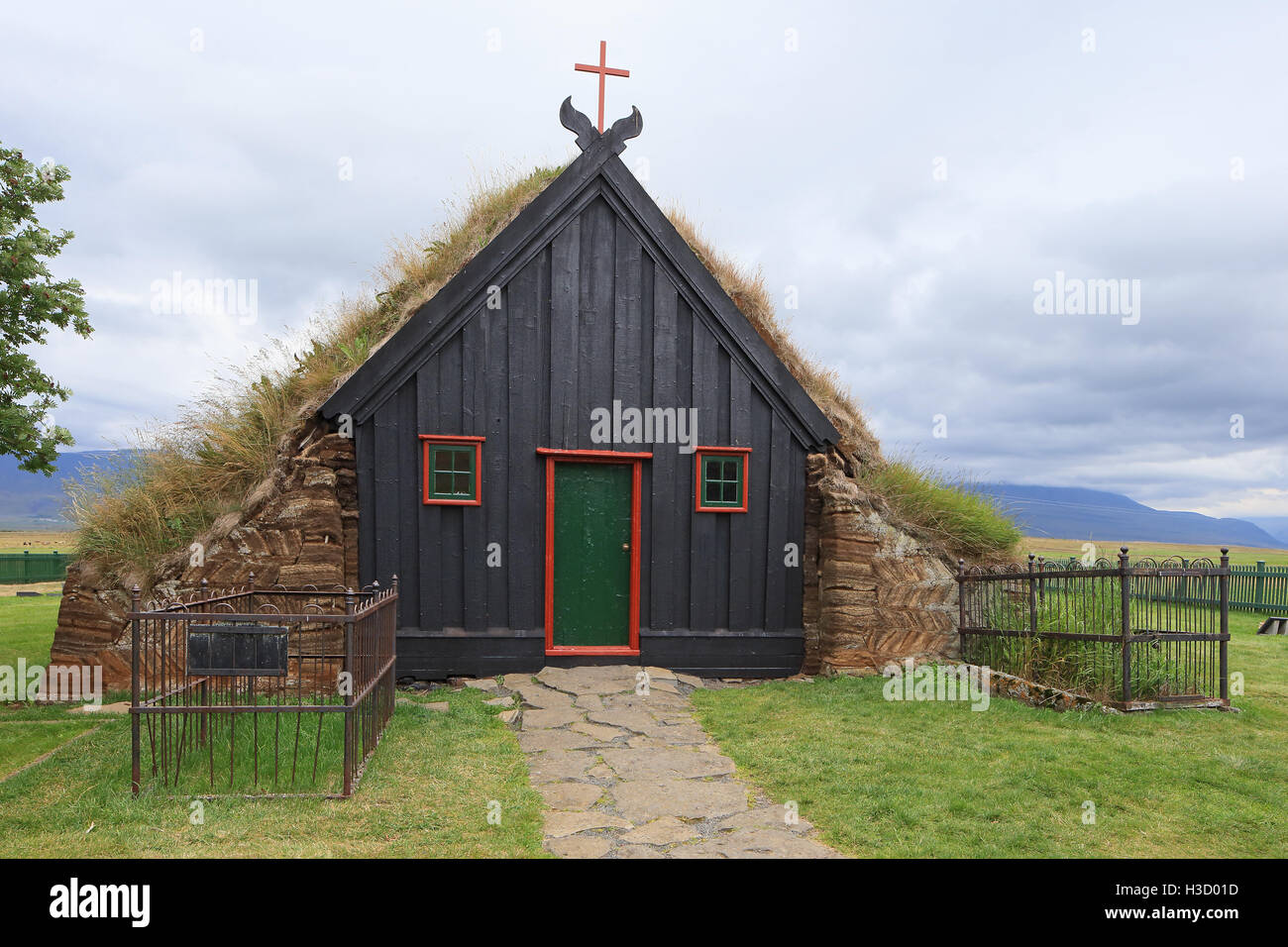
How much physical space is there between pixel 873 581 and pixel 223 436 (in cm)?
914

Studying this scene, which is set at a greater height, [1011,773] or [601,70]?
[601,70]

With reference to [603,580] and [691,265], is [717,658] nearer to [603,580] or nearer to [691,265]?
[603,580]

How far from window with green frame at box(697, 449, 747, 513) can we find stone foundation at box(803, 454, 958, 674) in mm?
1007

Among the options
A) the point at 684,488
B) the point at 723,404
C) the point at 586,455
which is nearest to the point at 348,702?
the point at 586,455

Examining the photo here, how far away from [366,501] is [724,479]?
4.74m

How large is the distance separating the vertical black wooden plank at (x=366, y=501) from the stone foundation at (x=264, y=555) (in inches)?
3.2

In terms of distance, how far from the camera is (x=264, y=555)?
9.97 m

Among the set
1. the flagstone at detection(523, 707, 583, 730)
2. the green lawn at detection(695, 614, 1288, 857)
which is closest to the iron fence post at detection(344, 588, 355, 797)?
the flagstone at detection(523, 707, 583, 730)

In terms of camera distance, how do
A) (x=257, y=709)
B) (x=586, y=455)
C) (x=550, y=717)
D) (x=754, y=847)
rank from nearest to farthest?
1. (x=754, y=847)
2. (x=257, y=709)
3. (x=550, y=717)
4. (x=586, y=455)

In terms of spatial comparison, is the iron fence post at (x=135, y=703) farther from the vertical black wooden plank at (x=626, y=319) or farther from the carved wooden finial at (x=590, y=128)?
the carved wooden finial at (x=590, y=128)

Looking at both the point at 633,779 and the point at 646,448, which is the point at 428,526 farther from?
the point at 633,779

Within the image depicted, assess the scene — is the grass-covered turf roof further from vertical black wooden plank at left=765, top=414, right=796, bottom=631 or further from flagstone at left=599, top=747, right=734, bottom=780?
flagstone at left=599, top=747, right=734, bottom=780

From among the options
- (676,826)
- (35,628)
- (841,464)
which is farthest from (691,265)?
(35,628)

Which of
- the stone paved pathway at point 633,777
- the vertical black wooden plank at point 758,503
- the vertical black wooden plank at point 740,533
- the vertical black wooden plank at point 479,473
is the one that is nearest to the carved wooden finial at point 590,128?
the vertical black wooden plank at point 479,473
